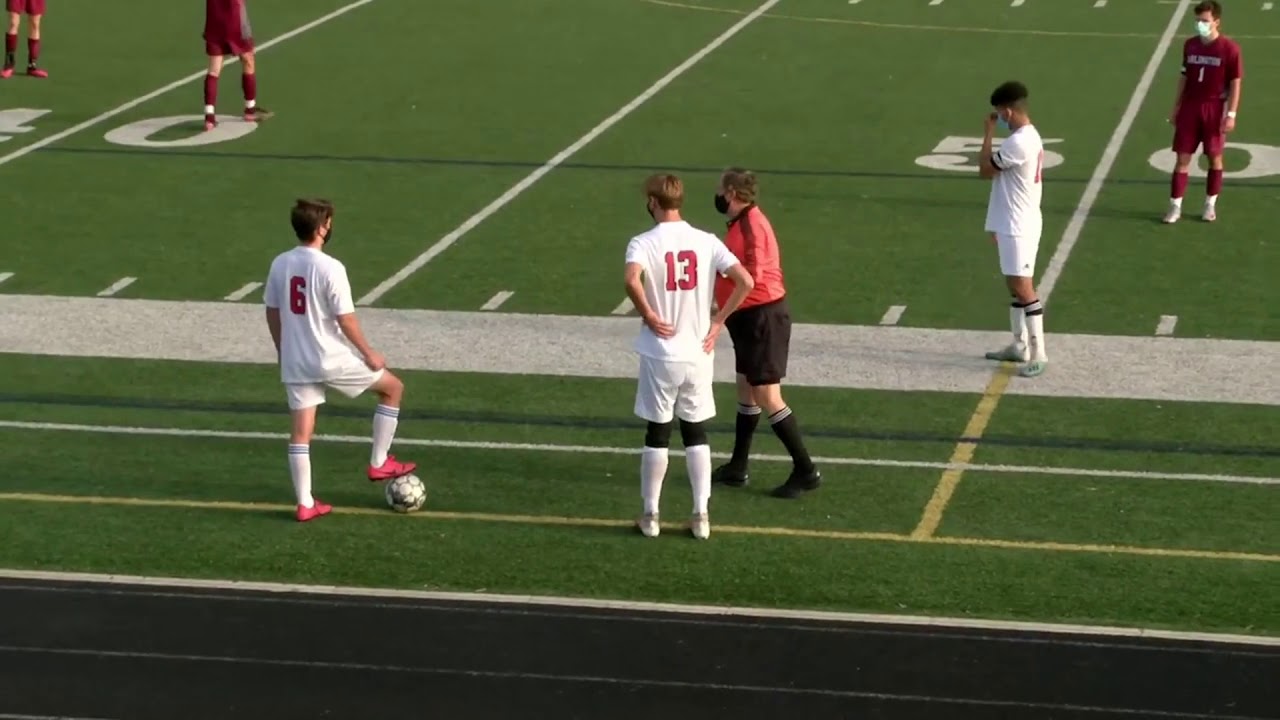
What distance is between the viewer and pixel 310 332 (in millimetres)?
11602

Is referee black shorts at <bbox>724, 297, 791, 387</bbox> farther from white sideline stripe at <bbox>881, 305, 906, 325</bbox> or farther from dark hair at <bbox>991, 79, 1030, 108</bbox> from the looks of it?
white sideline stripe at <bbox>881, 305, 906, 325</bbox>

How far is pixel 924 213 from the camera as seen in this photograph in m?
19.8

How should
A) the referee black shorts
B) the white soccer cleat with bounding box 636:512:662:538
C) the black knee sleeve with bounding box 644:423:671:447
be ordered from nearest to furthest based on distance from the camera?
the black knee sleeve with bounding box 644:423:671:447, the white soccer cleat with bounding box 636:512:662:538, the referee black shorts

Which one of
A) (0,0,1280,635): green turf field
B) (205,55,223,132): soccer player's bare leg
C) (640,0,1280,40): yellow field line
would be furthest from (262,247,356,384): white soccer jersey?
(640,0,1280,40): yellow field line

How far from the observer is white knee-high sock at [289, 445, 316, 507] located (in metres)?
11.8

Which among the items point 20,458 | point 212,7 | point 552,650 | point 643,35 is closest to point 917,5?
point 643,35

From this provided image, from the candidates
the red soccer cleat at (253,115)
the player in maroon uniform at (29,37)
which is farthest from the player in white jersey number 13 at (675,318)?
the player in maroon uniform at (29,37)

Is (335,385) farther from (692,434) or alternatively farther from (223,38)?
(223,38)

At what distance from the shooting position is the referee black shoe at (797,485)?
1232 centimetres

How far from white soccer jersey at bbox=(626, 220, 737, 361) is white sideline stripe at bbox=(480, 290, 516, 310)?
5.75m

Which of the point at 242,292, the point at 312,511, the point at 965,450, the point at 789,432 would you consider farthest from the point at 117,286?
the point at 965,450

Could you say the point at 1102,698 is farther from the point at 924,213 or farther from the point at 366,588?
the point at 924,213

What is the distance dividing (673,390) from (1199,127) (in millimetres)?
9237

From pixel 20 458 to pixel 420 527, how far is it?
275cm
